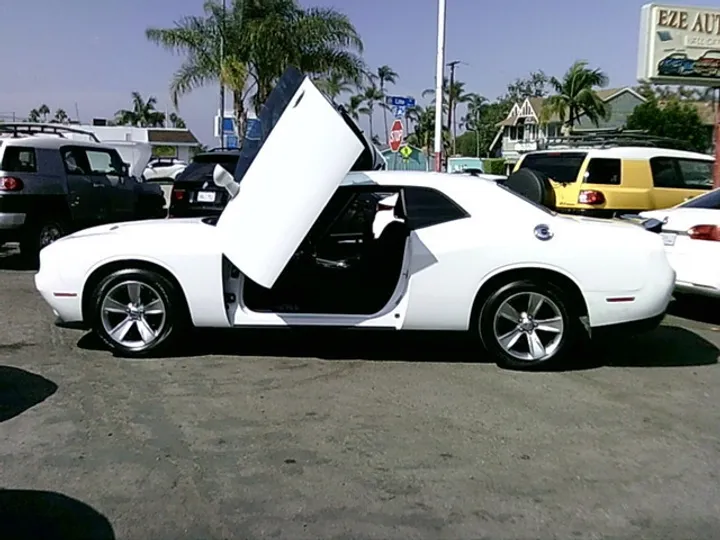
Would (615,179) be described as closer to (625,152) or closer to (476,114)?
(625,152)

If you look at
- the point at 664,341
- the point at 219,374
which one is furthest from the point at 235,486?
the point at 664,341

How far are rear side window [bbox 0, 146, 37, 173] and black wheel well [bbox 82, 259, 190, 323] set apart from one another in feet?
17.8

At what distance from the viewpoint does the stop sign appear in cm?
1739

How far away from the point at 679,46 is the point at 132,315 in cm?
1481

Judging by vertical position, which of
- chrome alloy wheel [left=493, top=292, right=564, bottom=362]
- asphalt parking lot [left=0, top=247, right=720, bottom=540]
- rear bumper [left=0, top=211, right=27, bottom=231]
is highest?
rear bumper [left=0, top=211, right=27, bottom=231]

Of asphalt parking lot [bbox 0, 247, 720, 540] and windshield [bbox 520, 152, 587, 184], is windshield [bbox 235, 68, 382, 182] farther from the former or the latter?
windshield [bbox 520, 152, 587, 184]

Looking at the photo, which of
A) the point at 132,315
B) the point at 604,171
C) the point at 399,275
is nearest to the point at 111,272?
the point at 132,315

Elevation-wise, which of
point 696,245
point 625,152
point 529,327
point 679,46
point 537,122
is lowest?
point 529,327

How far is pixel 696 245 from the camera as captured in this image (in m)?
7.88

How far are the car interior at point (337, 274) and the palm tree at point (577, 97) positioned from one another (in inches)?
2009

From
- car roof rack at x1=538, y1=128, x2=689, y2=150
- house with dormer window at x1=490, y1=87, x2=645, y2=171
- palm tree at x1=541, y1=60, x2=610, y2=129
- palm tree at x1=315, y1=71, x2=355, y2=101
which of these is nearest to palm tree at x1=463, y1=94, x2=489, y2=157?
house with dormer window at x1=490, y1=87, x2=645, y2=171

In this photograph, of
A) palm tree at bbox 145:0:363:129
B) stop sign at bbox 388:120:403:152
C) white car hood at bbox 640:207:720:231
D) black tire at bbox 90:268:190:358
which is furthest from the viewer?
palm tree at bbox 145:0:363:129

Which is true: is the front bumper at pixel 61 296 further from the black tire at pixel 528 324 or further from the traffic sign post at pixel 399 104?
the traffic sign post at pixel 399 104

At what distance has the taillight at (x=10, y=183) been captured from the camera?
1098cm
